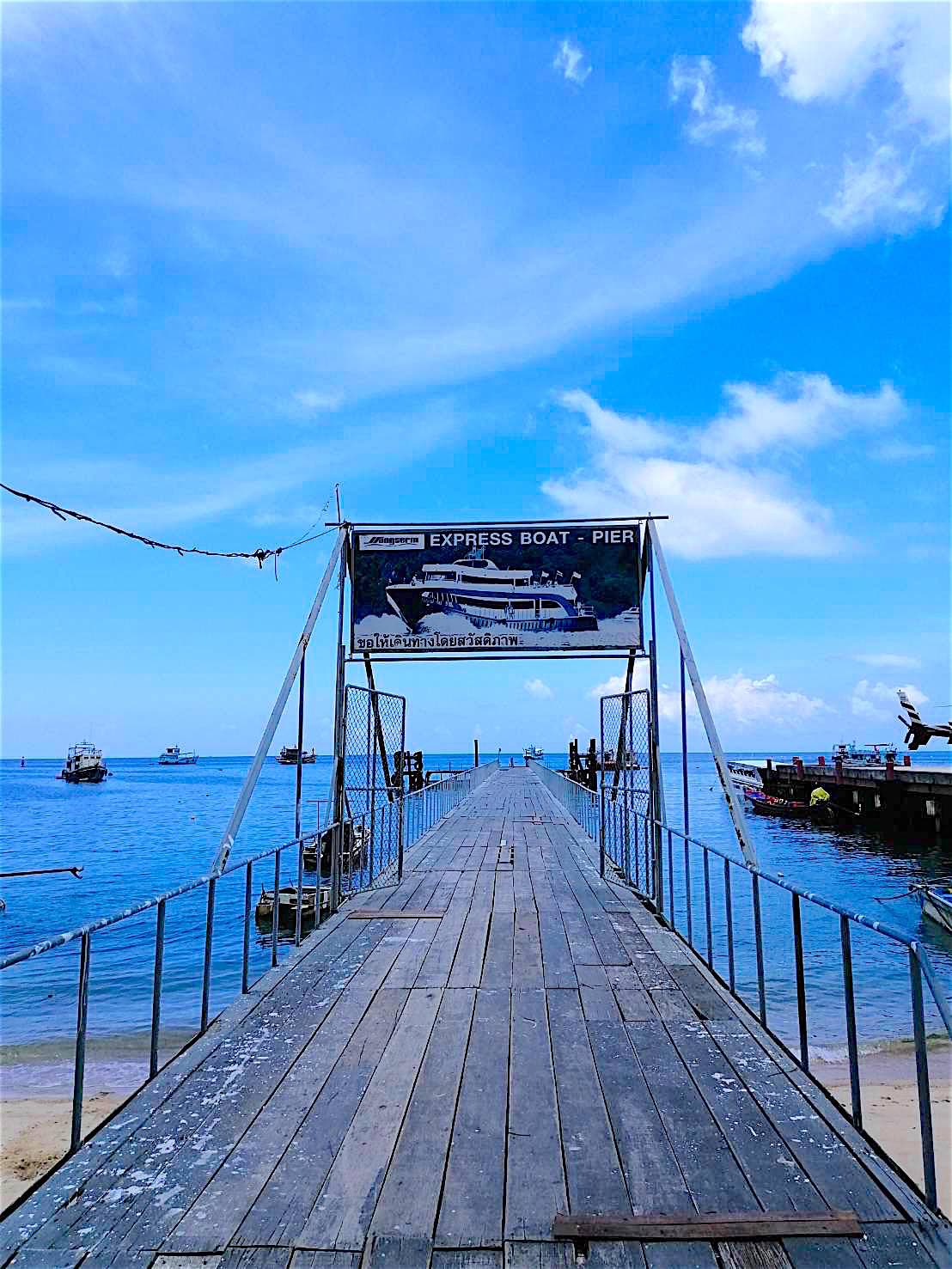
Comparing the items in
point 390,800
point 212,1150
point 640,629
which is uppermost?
point 640,629

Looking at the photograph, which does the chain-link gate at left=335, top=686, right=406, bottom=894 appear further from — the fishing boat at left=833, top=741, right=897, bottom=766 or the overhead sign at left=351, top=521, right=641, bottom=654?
the fishing boat at left=833, top=741, right=897, bottom=766

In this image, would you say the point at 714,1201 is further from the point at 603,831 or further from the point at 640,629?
the point at 603,831

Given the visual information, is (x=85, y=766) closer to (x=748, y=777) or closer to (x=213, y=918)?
(x=748, y=777)

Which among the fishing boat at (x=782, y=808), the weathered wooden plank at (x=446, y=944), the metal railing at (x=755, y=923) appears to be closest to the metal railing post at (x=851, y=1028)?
the metal railing at (x=755, y=923)

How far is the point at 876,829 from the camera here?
34438 millimetres

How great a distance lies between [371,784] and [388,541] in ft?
8.64

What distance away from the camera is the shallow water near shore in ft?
36.6

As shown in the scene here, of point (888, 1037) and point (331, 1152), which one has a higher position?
point (331, 1152)

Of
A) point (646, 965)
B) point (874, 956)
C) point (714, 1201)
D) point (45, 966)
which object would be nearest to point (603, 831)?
point (646, 965)

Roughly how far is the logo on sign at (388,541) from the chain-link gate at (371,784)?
1558mm

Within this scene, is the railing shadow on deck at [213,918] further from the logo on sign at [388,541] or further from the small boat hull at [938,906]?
the small boat hull at [938,906]

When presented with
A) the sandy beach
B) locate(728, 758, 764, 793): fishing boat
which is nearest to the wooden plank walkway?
the sandy beach

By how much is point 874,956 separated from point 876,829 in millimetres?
21580

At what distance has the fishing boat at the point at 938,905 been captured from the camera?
15.5 meters
